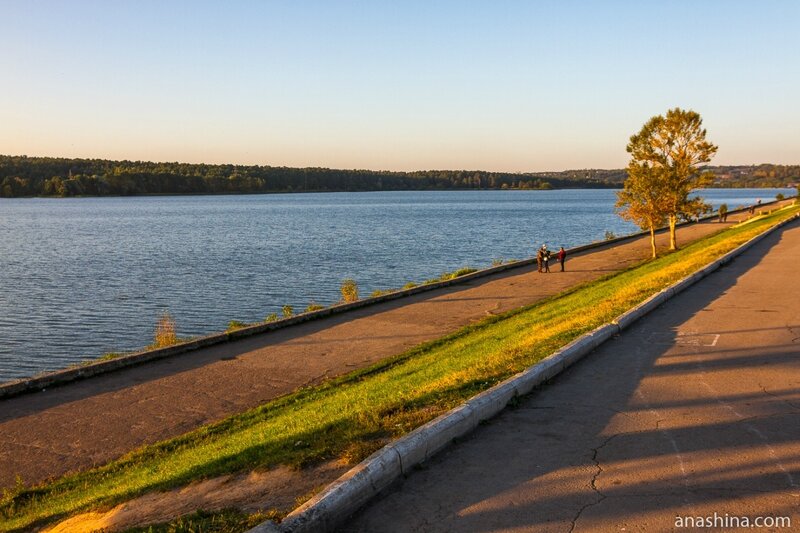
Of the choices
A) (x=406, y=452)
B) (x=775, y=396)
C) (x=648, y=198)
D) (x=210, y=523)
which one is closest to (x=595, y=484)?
(x=406, y=452)

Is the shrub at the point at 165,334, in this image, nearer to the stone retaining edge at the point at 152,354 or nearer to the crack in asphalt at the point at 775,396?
the stone retaining edge at the point at 152,354

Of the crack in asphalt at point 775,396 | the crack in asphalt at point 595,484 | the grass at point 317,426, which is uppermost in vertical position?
the crack in asphalt at point 775,396

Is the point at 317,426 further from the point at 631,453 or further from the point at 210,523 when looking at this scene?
the point at 631,453

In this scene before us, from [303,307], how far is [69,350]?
1024 centimetres

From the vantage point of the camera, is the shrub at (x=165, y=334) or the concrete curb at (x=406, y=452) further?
the shrub at (x=165, y=334)

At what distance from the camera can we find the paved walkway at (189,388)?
418 inches

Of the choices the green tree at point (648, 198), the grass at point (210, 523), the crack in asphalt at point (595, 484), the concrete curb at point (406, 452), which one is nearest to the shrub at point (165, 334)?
the concrete curb at point (406, 452)

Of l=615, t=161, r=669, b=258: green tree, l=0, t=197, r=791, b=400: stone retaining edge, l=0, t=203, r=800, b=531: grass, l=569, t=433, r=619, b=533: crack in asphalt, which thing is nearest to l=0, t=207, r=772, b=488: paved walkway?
l=0, t=197, r=791, b=400: stone retaining edge

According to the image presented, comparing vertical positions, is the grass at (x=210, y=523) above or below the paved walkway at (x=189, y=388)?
above

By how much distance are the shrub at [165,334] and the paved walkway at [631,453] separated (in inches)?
468

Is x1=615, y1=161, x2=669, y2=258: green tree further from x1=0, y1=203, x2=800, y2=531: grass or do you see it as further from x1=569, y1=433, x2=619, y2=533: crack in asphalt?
x1=569, y1=433, x2=619, y2=533: crack in asphalt

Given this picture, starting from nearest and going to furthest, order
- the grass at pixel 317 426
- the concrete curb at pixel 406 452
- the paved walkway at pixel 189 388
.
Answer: the concrete curb at pixel 406 452, the grass at pixel 317 426, the paved walkway at pixel 189 388

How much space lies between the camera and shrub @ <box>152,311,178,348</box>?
19203 millimetres

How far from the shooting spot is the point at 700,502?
17.4 feet
